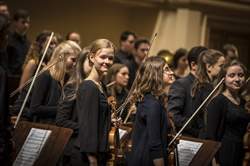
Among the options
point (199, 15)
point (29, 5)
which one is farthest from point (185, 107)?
point (29, 5)

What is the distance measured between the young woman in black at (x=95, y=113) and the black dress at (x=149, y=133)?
0.23 m

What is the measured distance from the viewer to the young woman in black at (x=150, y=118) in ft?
16.0

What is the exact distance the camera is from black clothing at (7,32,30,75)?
8477 mm

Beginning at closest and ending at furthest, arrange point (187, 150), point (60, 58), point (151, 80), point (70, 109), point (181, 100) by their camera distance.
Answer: point (151, 80) → point (70, 109) → point (187, 150) → point (60, 58) → point (181, 100)

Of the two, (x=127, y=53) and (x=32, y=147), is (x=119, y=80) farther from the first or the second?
(x=32, y=147)

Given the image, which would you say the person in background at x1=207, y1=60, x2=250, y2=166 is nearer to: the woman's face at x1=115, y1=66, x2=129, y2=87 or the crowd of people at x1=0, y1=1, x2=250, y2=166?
the crowd of people at x1=0, y1=1, x2=250, y2=166

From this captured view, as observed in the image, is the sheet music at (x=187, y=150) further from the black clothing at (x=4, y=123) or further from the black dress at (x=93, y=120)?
the black clothing at (x=4, y=123)

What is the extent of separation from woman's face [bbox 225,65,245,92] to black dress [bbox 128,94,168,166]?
103 cm

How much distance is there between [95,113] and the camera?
4.81m

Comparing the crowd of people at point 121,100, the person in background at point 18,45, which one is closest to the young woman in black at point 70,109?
the crowd of people at point 121,100

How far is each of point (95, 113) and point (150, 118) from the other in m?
0.38

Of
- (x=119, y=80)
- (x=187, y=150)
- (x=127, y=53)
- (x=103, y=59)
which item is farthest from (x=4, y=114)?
(x=127, y=53)

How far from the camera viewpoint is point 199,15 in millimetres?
10789

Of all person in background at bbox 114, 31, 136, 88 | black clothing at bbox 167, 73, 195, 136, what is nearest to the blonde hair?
Result: black clothing at bbox 167, 73, 195, 136
